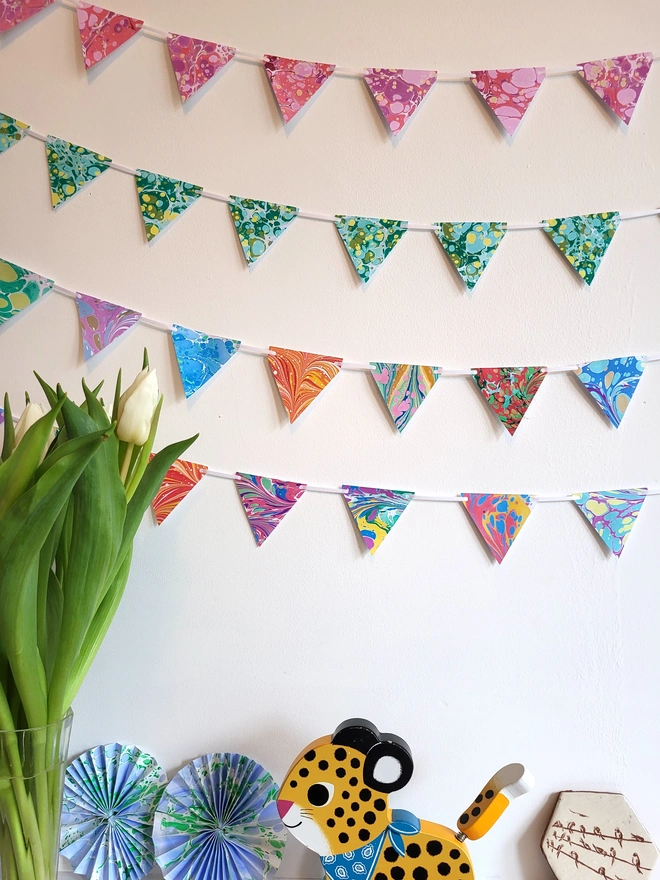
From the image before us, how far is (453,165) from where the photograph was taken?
0.99m

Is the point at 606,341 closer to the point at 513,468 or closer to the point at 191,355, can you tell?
the point at 513,468

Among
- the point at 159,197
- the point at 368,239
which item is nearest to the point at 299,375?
the point at 368,239

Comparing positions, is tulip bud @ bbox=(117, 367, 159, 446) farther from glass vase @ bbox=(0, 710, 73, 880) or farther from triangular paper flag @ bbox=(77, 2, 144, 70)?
triangular paper flag @ bbox=(77, 2, 144, 70)

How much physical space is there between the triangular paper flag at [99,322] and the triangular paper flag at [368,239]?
33cm

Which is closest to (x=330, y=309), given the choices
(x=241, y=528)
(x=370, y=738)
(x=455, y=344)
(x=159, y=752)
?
(x=455, y=344)

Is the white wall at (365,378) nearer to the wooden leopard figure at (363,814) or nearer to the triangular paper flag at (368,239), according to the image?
the triangular paper flag at (368,239)

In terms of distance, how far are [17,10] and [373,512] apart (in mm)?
892

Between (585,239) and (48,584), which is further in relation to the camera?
(585,239)

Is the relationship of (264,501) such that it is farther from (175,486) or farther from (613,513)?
(613,513)

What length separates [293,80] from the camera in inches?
38.5

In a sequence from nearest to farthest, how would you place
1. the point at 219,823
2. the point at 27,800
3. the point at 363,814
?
the point at 27,800 < the point at 363,814 < the point at 219,823

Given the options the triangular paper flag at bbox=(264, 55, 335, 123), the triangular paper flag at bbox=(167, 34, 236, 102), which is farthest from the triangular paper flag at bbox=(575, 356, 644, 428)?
the triangular paper flag at bbox=(167, 34, 236, 102)

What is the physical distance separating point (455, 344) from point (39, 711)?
0.72 meters

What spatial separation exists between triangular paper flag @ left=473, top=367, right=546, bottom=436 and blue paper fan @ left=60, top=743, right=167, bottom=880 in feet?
2.35
